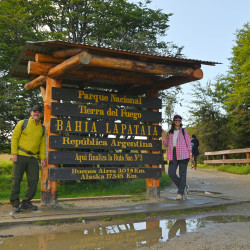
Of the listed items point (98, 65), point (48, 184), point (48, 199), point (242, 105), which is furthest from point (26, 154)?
point (242, 105)

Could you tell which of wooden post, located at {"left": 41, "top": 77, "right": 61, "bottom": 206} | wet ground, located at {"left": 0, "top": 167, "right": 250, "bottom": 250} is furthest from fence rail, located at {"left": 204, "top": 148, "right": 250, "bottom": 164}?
wooden post, located at {"left": 41, "top": 77, "right": 61, "bottom": 206}

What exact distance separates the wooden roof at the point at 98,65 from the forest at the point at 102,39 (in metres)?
6.96

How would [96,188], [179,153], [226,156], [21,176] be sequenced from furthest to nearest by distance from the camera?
1. [226,156]
2. [96,188]
3. [179,153]
4. [21,176]

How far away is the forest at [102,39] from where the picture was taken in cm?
1492

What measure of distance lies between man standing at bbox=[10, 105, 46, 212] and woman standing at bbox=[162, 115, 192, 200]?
311 cm

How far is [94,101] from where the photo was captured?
299 inches

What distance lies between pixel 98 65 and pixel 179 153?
9.43 ft

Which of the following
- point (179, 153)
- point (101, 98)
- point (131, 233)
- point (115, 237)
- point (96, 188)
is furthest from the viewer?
point (96, 188)

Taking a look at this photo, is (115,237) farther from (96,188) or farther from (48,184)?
(96,188)

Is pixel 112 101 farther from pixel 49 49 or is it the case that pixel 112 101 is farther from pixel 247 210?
pixel 247 210

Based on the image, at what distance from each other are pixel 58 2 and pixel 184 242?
18.0 metres

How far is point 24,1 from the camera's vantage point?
17562mm

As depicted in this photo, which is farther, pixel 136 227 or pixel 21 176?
pixel 21 176

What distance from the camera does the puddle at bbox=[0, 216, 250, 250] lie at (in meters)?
4.28
